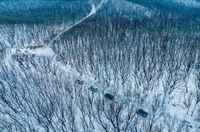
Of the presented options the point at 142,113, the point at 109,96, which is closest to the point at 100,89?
the point at 109,96

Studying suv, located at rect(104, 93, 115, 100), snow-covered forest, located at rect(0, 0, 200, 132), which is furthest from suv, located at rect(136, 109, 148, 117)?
suv, located at rect(104, 93, 115, 100)

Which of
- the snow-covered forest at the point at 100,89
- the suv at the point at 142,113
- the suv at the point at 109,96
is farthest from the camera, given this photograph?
the suv at the point at 109,96

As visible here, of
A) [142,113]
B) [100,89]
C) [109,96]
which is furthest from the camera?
[100,89]

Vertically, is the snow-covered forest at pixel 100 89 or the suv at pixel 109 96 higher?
the snow-covered forest at pixel 100 89

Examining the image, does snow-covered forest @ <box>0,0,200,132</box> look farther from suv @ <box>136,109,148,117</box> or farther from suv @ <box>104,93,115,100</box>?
suv @ <box>104,93,115,100</box>

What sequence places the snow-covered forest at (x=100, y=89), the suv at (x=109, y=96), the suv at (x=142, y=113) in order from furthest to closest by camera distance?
the suv at (x=109, y=96) → the suv at (x=142, y=113) → the snow-covered forest at (x=100, y=89)

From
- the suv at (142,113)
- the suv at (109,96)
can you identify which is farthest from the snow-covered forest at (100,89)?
the suv at (109,96)

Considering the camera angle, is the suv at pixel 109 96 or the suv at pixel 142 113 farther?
the suv at pixel 109 96

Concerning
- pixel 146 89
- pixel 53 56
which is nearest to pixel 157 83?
pixel 146 89

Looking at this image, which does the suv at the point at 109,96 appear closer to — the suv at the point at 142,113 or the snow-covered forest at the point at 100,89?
the snow-covered forest at the point at 100,89

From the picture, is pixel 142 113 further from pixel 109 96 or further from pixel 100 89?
pixel 100 89

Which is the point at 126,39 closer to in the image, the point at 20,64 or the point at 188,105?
the point at 188,105
